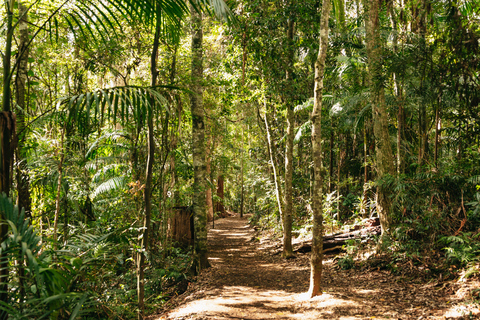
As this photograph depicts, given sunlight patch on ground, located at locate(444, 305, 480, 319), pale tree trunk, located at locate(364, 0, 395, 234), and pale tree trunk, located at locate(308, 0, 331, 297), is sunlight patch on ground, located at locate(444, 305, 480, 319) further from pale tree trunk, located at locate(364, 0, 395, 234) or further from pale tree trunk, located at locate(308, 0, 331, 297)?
pale tree trunk, located at locate(364, 0, 395, 234)

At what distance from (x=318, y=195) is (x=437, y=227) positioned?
2.81 m

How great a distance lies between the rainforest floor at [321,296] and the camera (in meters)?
4.67

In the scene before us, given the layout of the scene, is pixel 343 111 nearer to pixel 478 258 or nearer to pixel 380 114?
pixel 380 114

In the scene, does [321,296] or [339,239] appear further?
[339,239]

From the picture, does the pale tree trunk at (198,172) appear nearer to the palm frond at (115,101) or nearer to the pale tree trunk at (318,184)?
the pale tree trunk at (318,184)

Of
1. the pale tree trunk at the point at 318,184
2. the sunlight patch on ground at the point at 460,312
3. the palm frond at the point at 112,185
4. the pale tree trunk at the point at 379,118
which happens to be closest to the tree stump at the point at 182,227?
the palm frond at the point at 112,185

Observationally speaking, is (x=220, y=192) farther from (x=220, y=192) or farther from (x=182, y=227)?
(x=182, y=227)

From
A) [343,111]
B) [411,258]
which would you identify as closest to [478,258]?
[411,258]

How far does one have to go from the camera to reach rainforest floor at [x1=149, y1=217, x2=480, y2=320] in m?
4.67

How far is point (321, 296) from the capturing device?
5.30m

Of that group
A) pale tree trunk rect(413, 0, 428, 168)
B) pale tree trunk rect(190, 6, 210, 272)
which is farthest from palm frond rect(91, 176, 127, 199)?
pale tree trunk rect(413, 0, 428, 168)

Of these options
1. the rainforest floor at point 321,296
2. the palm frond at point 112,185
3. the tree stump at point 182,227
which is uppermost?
the palm frond at point 112,185

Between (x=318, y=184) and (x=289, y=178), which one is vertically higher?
(x=289, y=178)

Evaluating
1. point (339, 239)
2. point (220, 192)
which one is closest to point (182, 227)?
point (339, 239)
